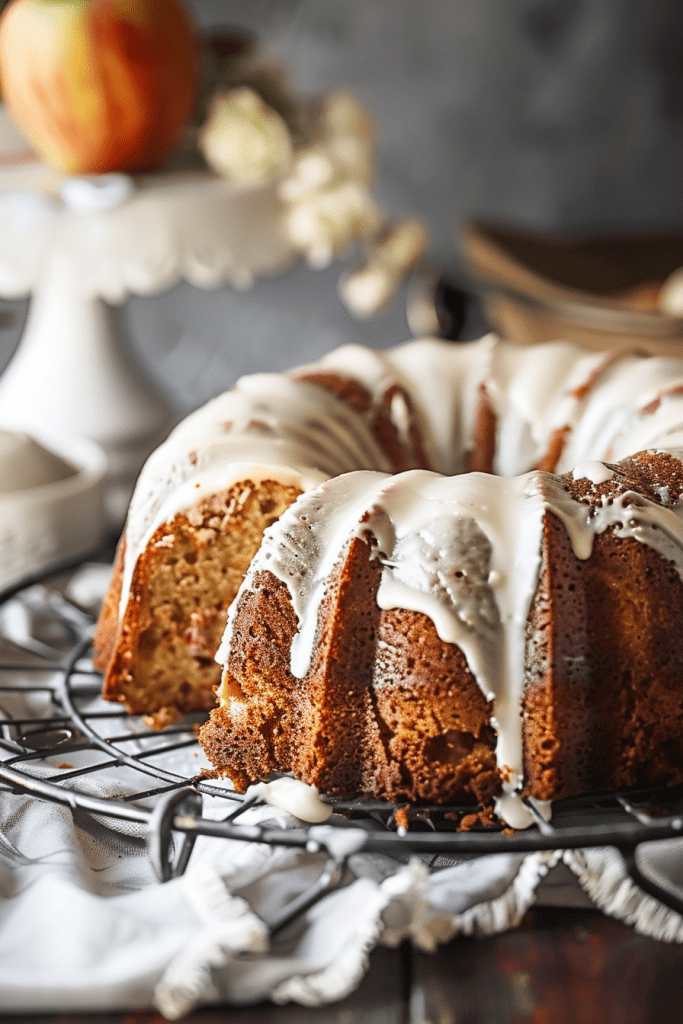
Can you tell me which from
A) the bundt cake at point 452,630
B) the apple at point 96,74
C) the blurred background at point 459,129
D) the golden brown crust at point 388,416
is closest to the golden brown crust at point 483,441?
the golden brown crust at point 388,416

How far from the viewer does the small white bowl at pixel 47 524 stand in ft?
4.73

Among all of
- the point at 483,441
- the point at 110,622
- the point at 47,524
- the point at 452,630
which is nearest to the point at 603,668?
the point at 452,630

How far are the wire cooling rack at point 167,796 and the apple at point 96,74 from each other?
71cm

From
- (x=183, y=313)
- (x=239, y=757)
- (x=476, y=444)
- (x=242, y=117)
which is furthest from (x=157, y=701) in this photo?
(x=183, y=313)

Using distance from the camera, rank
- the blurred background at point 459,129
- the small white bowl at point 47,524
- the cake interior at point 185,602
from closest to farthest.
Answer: the cake interior at point 185,602, the small white bowl at point 47,524, the blurred background at point 459,129

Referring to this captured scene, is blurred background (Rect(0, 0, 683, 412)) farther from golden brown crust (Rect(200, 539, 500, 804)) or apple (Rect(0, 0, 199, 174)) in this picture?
golden brown crust (Rect(200, 539, 500, 804))

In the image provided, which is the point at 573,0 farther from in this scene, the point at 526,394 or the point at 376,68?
the point at 526,394

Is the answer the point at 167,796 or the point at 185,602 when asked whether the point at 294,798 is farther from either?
the point at 185,602

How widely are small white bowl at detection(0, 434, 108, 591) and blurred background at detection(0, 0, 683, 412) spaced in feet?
3.07

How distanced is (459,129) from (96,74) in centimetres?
120

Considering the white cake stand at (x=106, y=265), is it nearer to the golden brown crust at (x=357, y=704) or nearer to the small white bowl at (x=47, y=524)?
the small white bowl at (x=47, y=524)

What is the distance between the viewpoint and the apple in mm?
1560

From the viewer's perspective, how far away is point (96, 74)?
1.57 m

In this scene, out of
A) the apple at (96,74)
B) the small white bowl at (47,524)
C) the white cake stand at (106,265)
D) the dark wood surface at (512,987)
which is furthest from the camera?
the white cake stand at (106,265)
